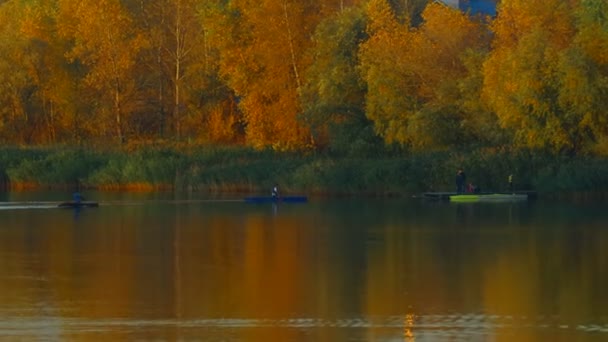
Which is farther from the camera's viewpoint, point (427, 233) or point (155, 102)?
point (155, 102)

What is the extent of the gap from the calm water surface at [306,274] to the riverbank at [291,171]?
6131 millimetres

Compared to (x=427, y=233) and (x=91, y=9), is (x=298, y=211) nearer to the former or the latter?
(x=427, y=233)

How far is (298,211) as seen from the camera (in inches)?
1788

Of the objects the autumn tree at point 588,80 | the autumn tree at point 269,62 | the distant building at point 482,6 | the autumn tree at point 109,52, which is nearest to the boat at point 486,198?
the autumn tree at point 588,80

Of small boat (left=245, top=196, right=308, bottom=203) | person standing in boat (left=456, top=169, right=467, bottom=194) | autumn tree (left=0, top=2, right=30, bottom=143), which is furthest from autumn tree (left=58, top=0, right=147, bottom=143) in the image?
person standing in boat (left=456, top=169, right=467, bottom=194)

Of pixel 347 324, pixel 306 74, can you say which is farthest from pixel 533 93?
pixel 347 324

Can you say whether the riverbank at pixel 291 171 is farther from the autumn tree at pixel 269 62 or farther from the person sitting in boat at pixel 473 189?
the autumn tree at pixel 269 62

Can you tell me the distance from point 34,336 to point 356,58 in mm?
40500

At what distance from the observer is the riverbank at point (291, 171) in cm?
5109

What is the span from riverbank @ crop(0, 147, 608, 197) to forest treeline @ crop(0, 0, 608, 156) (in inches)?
51.8

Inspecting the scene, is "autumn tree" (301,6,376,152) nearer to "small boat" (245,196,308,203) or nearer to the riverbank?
the riverbank

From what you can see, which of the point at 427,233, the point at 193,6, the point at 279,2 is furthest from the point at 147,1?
the point at 427,233

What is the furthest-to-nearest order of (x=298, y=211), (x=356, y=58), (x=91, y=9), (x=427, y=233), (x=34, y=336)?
(x=91, y=9), (x=356, y=58), (x=298, y=211), (x=427, y=233), (x=34, y=336)

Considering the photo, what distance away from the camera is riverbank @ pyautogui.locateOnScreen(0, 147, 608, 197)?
2012 inches
